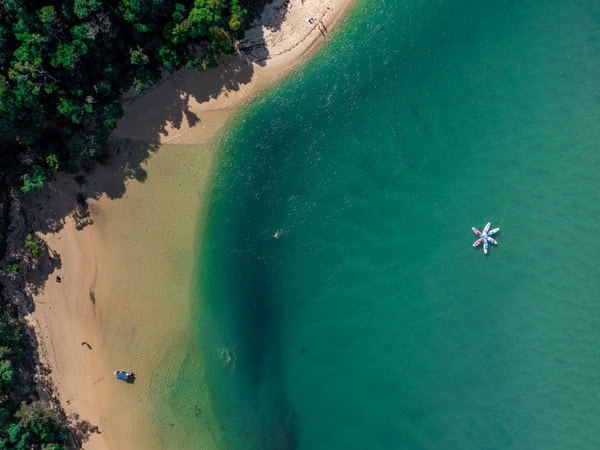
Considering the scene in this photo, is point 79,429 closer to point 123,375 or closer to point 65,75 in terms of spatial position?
point 123,375

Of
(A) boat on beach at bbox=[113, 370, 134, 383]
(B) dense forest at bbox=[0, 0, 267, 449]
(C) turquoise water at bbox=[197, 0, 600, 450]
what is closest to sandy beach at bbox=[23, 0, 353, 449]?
(A) boat on beach at bbox=[113, 370, 134, 383]

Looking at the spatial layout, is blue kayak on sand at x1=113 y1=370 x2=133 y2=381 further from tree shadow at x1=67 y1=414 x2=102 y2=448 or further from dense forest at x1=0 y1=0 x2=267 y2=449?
dense forest at x1=0 y1=0 x2=267 y2=449

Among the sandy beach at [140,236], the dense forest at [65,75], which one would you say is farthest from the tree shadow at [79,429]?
the dense forest at [65,75]

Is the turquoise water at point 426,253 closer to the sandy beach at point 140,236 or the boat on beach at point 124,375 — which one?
the sandy beach at point 140,236

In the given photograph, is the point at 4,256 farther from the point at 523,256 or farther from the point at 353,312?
the point at 523,256

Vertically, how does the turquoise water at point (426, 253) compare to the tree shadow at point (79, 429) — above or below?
above

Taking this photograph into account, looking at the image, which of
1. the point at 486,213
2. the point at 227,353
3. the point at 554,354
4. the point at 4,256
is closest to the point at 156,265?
the point at 227,353
